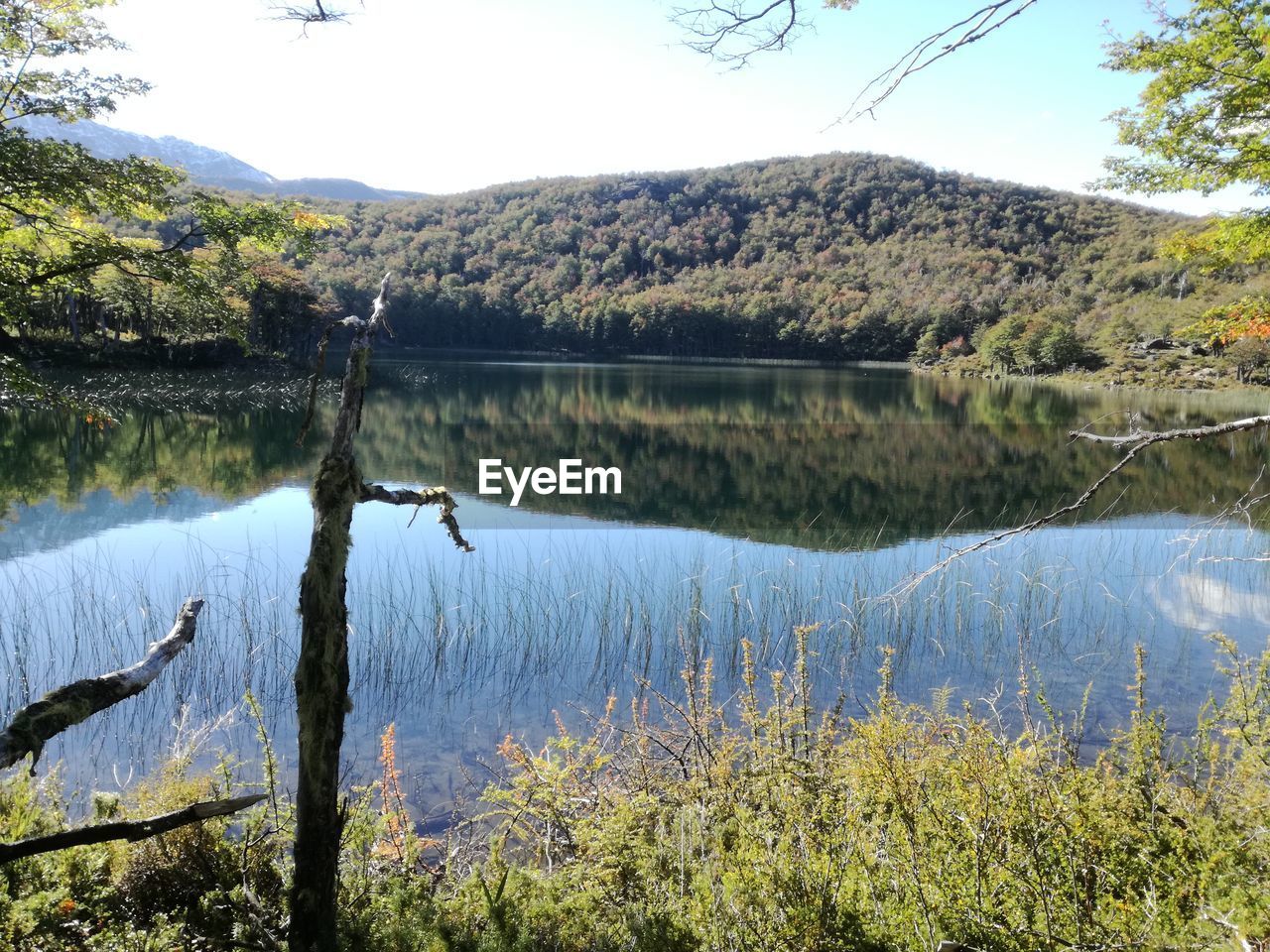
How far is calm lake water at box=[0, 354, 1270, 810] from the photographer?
6.77 m

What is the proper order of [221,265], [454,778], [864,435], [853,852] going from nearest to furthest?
[853,852] < [454,778] < [221,265] < [864,435]

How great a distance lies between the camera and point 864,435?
25.5m

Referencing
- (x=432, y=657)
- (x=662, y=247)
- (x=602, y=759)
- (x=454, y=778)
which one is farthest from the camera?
(x=662, y=247)

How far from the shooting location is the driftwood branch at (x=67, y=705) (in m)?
2.11

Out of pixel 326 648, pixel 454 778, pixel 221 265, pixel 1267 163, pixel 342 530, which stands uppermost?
pixel 1267 163

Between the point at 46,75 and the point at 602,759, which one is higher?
the point at 46,75

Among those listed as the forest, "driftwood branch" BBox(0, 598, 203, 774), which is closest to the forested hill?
the forest

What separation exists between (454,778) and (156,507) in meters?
11.1

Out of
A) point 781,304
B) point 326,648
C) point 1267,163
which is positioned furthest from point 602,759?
point 781,304

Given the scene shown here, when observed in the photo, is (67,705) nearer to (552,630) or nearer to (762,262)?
(552,630)

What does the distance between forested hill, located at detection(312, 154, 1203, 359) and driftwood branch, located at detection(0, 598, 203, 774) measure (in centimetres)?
7616

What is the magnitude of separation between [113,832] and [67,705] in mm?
630

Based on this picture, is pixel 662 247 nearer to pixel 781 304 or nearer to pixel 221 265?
pixel 781 304

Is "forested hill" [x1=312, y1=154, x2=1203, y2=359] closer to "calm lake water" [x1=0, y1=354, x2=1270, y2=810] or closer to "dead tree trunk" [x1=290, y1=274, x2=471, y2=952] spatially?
"calm lake water" [x1=0, y1=354, x2=1270, y2=810]
